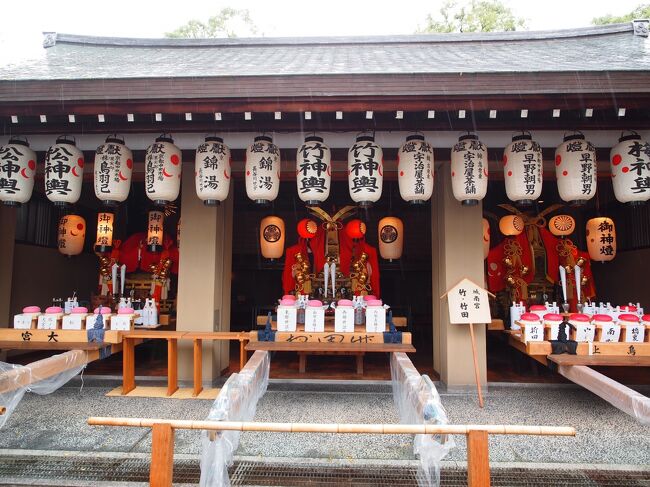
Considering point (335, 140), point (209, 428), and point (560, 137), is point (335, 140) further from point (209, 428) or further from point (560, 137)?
point (209, 428)

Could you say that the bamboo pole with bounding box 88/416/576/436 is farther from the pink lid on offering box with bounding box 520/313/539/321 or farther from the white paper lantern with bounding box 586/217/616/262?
the white paper lantern with bounding box 586/217/616/262

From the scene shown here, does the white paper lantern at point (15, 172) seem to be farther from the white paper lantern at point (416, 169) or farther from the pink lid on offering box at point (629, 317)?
the pink lid on offering box at point (629, 317)

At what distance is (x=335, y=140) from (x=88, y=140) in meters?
3.64

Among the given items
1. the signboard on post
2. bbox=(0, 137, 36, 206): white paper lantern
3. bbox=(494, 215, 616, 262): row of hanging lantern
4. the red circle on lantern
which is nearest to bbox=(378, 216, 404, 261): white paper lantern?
the red circle on lantern

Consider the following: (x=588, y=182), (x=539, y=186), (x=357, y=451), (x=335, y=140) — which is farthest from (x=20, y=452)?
(x=588, y=182)

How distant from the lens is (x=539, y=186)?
4.78 m

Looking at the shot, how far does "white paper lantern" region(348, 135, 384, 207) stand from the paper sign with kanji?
6.24ft

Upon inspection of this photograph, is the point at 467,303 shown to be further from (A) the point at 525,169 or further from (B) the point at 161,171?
(B) the point at 161,171

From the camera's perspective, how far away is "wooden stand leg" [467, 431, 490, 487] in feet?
7.84

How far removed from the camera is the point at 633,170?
462 centimetres

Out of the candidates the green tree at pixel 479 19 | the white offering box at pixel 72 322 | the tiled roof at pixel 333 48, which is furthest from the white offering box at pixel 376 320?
the green tree at pixel 479 19

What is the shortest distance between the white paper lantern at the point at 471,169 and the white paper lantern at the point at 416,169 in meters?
0.36

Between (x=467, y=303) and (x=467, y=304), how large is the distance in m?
0.01

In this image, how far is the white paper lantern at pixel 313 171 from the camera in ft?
16.2
